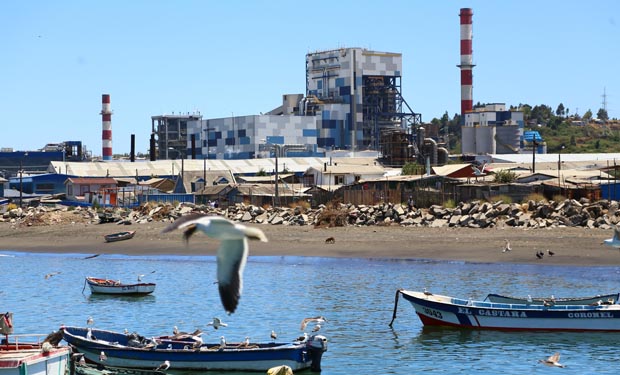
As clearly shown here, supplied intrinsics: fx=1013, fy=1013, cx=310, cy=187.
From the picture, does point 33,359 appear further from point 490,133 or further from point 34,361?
point 490,133

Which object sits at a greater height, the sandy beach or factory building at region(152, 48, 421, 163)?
factory building at region(152, 48, 421, 163)

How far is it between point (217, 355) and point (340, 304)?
11165 millimetres

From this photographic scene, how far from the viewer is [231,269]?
10727mm

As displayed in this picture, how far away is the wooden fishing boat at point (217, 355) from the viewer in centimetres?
2252

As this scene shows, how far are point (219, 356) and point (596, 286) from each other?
654 inches

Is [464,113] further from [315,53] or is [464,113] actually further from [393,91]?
[315,53]

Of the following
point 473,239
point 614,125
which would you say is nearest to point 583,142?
point 614,125

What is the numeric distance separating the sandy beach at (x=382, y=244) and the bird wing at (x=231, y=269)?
101 ft

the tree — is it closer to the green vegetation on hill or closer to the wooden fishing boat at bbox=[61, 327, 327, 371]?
the green vegetation on hill

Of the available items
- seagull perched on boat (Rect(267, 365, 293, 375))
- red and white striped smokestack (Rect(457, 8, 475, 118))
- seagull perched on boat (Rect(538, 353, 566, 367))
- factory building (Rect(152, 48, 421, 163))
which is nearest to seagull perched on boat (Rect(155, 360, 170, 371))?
seagull perched on boat (Rect(267, 365, 293, 375))

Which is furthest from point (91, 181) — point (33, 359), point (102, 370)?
point (33, 359)

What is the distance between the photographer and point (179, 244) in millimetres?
52031

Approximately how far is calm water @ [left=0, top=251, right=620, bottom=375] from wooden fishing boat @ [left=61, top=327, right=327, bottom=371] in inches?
37.4

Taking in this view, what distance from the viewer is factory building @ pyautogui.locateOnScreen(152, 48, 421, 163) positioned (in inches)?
5007
